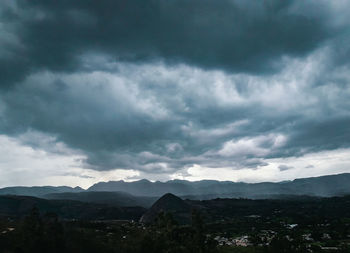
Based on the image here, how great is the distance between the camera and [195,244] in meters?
A: 68.0

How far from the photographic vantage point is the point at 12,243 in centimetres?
9688

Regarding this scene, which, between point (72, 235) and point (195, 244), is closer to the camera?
point (195, 244)

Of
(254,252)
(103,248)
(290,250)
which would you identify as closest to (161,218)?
(103,248)

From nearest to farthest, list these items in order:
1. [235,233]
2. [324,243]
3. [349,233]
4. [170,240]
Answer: [170,240] → [324,243] → [349,233] → [235,233]

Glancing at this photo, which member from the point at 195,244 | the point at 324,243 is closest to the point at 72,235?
the point at 195,244

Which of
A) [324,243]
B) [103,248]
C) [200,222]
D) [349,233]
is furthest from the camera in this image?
[349,233]

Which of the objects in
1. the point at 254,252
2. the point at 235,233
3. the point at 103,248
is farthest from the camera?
the point at 235,233

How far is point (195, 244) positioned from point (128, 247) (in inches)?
1266

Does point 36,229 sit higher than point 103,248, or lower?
higher

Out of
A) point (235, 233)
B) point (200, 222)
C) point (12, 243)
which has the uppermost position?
point (200, 222)

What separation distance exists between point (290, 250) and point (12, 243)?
84101 millimetres

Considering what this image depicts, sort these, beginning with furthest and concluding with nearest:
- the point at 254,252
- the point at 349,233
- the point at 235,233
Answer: the point at 235,233 → the point at 349,233 → the point at 254,252

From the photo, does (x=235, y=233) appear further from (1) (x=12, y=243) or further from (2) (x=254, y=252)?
(1) (x=12, y=243)

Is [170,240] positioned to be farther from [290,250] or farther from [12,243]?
[12,243]
